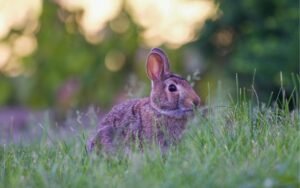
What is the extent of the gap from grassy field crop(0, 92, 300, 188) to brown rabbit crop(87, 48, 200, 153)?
7.3 inches

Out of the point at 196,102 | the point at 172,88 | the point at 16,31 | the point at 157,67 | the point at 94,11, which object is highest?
the point at 94,11

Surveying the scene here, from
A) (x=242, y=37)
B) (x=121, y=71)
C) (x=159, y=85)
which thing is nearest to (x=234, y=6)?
(x=242, y=37)

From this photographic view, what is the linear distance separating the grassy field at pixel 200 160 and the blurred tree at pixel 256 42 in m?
5.02

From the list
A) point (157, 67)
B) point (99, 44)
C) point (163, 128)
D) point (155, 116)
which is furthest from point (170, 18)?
point (163, 128)

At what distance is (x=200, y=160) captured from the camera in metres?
5.56

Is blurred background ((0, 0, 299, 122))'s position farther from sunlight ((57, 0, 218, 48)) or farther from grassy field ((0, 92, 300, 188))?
grassy field ((0, 92, 300, 188))

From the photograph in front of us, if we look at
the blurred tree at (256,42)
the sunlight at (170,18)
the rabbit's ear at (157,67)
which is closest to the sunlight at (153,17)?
the sunlight at (170,18)

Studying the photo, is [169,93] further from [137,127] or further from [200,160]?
[200,160]

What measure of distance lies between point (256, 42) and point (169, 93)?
5697mm

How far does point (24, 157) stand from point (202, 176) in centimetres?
168

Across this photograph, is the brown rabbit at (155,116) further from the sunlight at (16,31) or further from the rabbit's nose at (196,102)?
the sunlight at (16,31)

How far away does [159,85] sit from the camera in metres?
7.07

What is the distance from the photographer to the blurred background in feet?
43.9

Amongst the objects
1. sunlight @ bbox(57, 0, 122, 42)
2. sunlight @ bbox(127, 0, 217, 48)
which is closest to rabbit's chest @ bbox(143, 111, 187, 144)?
sunlight @ bbox(127, 0, 217, 48)
